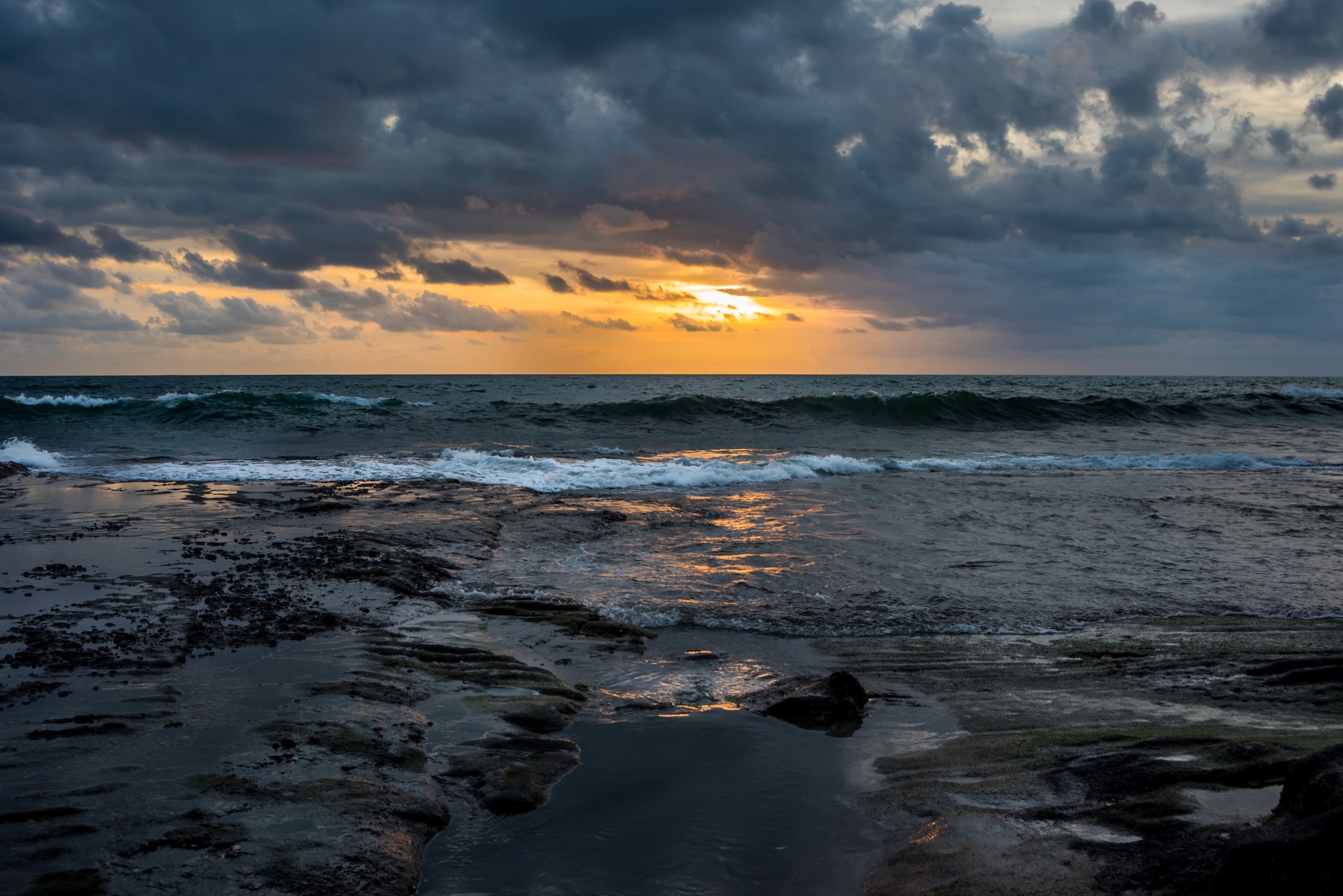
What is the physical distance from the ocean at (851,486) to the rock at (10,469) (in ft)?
2.20

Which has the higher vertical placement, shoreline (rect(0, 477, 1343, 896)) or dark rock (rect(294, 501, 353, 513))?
dark rock (rect(294, 501, 353, 513))

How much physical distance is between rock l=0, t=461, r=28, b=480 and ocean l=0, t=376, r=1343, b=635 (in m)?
0.67

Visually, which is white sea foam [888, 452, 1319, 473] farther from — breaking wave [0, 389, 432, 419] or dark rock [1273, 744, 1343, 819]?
breaking wave [0, 389, 432, 419]

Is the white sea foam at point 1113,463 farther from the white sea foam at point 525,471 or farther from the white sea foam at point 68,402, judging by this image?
the white sea foam at point 68,402

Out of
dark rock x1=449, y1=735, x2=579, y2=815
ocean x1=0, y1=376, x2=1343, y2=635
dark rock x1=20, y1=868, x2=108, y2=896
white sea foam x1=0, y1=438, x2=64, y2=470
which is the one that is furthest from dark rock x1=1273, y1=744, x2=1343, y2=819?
white sea foam x1=0, y1=438, x2=64, y2=470

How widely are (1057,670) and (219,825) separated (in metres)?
5.06

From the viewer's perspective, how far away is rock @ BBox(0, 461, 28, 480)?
1431 cm

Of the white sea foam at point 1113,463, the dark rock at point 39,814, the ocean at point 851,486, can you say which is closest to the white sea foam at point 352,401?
the ocean at point 851,486

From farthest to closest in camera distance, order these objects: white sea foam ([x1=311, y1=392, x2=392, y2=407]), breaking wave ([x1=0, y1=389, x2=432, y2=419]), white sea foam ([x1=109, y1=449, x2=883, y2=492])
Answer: white sea foam ([x1=311, y1=392, x2=392, y2=407]) → breaking wave ([x1=0, y1=389, x2=432, y2=419]) → white sea foam ([x1=109, y1=449, x2=883, y2=492])

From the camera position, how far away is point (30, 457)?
661 inches

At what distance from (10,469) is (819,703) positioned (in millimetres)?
17772

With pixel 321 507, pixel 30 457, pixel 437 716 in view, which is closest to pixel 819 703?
pixel 437 716

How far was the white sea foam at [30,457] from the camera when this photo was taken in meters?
16.2

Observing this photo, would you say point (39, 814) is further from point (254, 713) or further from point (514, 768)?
point (514, 768)
